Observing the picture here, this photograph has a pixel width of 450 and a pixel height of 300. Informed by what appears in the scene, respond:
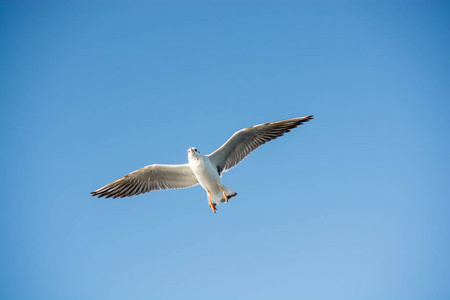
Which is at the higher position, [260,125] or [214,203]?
[260,125]

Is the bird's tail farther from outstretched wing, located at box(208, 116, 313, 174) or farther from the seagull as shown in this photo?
outstretched wing, located at box(208, 116, 313, 174)

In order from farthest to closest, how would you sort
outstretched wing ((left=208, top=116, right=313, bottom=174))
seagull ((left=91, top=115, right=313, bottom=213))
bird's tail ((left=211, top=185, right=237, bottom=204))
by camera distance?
outstretched wing ((left=208, top=116, right=313, bottom=174)) → bird's tail ((left=211, top=185, right=237, bottom=204)) → seagull ((left=91, top=115, right=313, bottom=213))

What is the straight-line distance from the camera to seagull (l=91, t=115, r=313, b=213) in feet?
34.1

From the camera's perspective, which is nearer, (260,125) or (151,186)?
(260,125)

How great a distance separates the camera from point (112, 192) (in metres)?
11.3

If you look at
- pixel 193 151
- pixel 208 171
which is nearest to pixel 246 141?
pixel 208 171

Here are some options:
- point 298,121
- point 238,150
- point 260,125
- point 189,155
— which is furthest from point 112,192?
point 298,121

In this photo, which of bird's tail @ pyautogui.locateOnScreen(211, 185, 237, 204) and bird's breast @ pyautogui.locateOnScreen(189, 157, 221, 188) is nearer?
bird's breast @ pyautogui.locateOnScreen(189, 157, 221, 188)

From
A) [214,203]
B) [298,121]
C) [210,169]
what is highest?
[298,121]

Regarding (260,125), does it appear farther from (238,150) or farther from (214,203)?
(214,203)

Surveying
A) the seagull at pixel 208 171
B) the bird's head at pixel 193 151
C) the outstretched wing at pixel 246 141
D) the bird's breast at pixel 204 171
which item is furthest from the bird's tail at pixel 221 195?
the bird's head at pixel 193 151

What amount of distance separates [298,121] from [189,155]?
3267 mm

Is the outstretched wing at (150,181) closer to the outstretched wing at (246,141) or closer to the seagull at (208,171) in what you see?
the seagull at (208,171)

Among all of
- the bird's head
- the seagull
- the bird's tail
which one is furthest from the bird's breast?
the bird's tail
